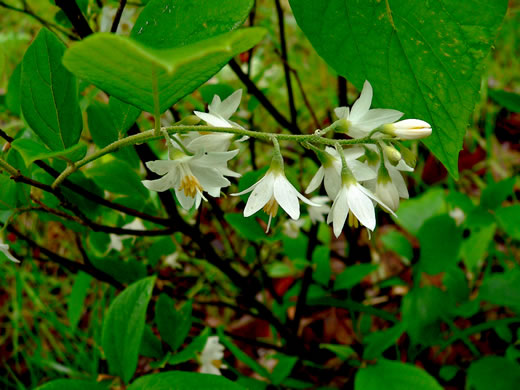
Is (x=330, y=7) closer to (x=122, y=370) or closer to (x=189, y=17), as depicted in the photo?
(x=189, y=17)

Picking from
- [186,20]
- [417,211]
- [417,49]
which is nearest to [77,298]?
[186,20]

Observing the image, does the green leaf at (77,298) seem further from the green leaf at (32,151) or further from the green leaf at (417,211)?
the green leaf at (417,211)

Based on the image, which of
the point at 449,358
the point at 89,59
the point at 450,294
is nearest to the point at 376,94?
the point at 89,59

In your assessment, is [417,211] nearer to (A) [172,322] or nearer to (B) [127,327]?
(A) [172,322]

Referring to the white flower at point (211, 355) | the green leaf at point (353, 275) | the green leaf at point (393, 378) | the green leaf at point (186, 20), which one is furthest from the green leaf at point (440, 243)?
Answer: the green leaf at point (186, 20)

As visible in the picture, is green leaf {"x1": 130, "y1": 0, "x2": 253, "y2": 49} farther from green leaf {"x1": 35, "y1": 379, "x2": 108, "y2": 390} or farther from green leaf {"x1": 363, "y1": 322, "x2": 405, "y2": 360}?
green leaf {"x1": 363, "y1": 322, "x2": 405, "y2": 360}

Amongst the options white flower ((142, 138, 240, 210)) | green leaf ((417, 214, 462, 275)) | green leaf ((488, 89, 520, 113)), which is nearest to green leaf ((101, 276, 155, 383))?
white flower ((142, 138, 240, 210))
